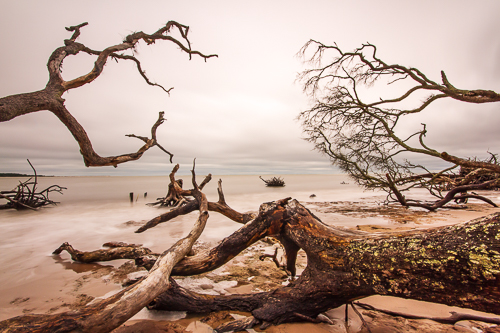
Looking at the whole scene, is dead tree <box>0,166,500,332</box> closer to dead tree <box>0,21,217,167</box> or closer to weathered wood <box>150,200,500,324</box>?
weathered wood <box>150,200,500,324</box>

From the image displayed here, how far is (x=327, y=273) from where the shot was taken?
2.09 metres

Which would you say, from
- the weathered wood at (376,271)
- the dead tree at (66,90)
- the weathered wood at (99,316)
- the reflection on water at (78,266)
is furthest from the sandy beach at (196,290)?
the dead tree at (66,90)

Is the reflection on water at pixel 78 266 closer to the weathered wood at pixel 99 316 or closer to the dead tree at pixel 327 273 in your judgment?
the dead tree at pixel 327 273

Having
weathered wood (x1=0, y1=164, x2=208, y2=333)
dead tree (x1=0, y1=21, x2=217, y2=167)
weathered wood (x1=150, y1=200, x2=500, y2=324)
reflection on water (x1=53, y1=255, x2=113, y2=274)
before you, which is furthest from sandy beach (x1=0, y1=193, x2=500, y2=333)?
dead tree (x1=0, y1=21, x2=217, y2=167)

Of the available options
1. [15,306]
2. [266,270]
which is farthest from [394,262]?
[15,306]

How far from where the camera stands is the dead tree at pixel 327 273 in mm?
1415

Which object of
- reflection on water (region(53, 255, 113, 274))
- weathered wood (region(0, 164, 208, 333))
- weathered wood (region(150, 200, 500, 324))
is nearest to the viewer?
weathered wood (region(150, 200, 500, 324))

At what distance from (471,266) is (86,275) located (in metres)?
4.88

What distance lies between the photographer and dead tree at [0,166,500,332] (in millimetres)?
1415

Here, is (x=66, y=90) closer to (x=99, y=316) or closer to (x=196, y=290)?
(x=99, y=316)

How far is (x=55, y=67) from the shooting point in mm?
2961

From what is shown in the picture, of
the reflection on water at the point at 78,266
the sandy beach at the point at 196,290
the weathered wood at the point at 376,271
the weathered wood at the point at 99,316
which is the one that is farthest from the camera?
the reflection on water at the point at 78,266

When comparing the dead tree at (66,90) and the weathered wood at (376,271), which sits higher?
the dead tree at (66,90)

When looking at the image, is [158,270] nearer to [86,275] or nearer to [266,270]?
[266,270]
